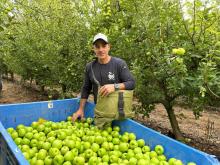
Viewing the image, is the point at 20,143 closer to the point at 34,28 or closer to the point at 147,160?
the point at 147,160

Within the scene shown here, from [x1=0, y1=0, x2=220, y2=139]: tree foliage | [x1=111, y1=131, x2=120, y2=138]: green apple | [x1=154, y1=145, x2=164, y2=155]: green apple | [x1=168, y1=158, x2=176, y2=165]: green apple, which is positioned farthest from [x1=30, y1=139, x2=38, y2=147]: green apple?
[x1=0, y1=0, x2=220, y2=139]: tree foliage

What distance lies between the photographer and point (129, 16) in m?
5.40

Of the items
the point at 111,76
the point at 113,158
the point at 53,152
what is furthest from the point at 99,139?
the point at 111,76

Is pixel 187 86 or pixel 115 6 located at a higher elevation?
pixel 115 6

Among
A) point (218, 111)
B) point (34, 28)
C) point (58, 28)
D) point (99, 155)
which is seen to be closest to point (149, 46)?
point (99, 155)

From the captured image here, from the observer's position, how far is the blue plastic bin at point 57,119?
255 centimetres

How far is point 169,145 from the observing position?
10.2ft

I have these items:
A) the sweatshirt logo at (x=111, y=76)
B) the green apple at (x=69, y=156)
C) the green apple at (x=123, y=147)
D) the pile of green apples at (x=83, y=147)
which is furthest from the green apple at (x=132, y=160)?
the sweatshirt logo at (x=111, y=76)

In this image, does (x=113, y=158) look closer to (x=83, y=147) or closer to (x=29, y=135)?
(x=83, y=147)

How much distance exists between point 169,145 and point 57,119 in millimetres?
2134

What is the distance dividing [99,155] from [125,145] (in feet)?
1.03

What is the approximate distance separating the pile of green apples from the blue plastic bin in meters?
0.08

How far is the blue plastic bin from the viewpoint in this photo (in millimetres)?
2547

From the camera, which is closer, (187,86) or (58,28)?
(187,86)
